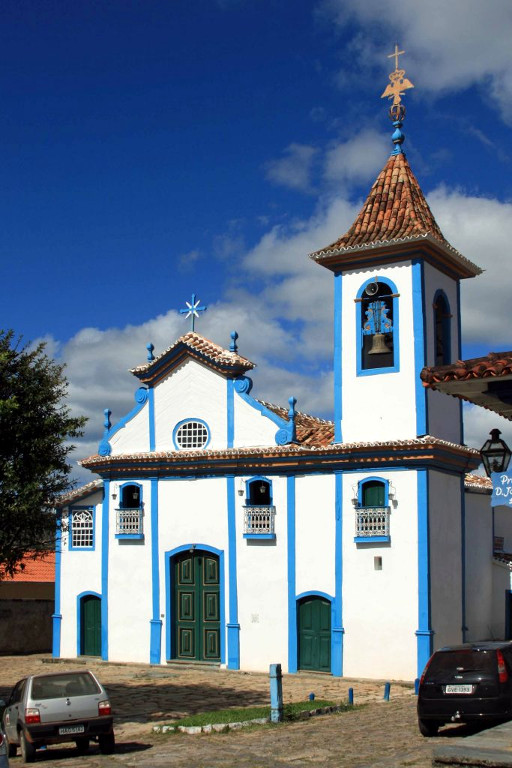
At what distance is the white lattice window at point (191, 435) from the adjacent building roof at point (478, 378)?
50.9 ft

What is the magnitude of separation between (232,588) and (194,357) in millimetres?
6258

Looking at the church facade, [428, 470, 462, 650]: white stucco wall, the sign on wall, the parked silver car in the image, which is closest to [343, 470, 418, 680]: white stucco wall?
the church facade

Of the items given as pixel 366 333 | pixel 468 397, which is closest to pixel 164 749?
pixel 468 397

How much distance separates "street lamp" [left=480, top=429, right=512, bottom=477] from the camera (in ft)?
35.7

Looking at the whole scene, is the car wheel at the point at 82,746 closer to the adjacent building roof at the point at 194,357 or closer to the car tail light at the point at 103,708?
the car tail light at the point at 103,708

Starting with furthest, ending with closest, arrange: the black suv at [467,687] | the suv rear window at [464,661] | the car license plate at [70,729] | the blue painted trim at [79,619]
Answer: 1. the blue painted trim at [79,619]
2. the car license plate at [70,729]
3. the suv rear window at [464,661]
4. the black suv at [467,687]

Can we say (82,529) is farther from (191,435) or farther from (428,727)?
(428,727)

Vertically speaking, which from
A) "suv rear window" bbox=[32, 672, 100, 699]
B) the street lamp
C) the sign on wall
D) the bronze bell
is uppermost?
the bronze bell

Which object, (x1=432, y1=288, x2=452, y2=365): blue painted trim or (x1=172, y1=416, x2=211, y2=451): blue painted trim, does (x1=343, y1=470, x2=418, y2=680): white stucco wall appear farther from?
(x1=172, y1=416, x2=211, y2=451): blue painted trim

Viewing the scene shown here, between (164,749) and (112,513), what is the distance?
1300 cm

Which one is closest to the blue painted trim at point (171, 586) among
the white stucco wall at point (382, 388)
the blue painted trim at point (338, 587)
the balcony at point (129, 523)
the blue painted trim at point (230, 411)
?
the balcony at point (129, 523)

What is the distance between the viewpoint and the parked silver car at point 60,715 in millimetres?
14141

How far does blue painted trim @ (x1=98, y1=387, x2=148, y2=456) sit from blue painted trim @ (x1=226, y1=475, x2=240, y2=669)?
142 inches

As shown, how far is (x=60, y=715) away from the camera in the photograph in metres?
14.3
